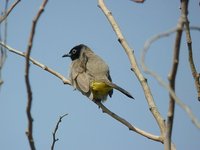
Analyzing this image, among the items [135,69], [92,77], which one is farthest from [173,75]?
[92,77]

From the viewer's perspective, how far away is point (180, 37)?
1669 millimetres

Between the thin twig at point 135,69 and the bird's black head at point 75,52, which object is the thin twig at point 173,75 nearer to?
the thin twig at point 135,69

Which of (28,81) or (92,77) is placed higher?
(92,77)

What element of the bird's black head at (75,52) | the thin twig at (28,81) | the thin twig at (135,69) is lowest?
the thin twig at (28,81)

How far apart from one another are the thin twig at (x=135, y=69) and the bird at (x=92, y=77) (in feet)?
6.70

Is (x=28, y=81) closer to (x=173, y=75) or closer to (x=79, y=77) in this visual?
(x=173, y=75)

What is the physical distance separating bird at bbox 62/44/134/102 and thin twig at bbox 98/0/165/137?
2.04m

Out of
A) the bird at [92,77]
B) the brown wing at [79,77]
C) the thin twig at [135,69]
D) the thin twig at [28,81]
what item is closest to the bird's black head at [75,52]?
the bird at [92,77]

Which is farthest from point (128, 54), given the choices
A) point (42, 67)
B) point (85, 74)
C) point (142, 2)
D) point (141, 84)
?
point (85, 74)

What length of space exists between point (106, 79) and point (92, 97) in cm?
51

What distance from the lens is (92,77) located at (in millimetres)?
6172

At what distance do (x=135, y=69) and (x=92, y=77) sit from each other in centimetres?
281

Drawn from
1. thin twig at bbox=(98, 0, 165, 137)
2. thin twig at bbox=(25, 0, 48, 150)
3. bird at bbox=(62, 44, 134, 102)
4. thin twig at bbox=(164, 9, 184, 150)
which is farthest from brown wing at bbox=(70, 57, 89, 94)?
thin twig at bbox=(25, 0, 48, 150)

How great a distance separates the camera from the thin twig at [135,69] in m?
2.97
